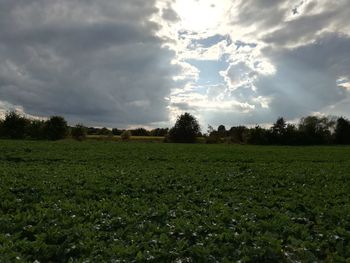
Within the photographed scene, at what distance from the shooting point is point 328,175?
26.7 m

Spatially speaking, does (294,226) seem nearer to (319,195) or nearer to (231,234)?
(231,234)

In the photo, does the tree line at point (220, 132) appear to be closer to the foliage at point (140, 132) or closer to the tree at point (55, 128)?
the tree at point (55, 128)

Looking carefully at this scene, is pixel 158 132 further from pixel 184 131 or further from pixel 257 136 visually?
pixel 257 136

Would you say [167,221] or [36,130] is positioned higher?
[36,130]

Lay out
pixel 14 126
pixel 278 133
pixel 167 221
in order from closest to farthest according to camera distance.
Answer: pixel 167 221 → pixel 14 126 → pixel 278 133

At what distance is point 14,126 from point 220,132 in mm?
70381

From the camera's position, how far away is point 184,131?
129 metres

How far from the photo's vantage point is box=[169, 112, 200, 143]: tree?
12825 cm

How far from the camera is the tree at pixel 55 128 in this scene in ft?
349

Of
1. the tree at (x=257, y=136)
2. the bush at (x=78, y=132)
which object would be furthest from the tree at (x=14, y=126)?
the tree at (x=257, y=136)

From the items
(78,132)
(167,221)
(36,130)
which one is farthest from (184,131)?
(167,221)

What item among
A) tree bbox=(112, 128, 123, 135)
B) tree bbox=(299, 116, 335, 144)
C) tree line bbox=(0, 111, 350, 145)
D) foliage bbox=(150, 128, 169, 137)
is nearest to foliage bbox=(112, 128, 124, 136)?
tree bbox=(112, 128, 123, 135)

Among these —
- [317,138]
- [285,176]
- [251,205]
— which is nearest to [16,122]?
[317,138]

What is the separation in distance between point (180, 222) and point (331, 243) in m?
4.10
